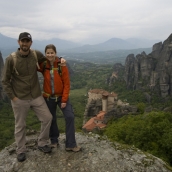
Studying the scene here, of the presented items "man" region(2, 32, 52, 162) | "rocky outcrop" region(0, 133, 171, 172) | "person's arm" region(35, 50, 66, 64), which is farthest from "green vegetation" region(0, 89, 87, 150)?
"person's arm" region(35, 50, 66, 64)

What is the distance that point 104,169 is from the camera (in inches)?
251

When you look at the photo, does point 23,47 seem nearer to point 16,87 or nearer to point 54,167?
point 16,87

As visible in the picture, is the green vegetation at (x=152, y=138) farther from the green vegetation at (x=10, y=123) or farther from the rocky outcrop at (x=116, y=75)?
the rocky outcrop at (x=116, y=75)

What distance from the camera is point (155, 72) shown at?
7612 centimetres

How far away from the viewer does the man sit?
6.22m

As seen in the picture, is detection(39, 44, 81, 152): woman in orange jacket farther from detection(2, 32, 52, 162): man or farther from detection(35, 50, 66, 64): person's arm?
detection(2, 32, 52, 162): man

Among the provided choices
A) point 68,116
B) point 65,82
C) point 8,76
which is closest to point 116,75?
point 68,116

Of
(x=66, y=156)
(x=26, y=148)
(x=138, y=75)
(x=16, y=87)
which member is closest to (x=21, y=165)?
(x=26, y=148)

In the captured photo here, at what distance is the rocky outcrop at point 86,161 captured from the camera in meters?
6.42

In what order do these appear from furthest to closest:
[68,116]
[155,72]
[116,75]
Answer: [116,75]
[155,72]
[68,116]

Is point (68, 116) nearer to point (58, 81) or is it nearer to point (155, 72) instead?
point (58, 81)

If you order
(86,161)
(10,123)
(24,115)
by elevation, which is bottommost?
(10,123)

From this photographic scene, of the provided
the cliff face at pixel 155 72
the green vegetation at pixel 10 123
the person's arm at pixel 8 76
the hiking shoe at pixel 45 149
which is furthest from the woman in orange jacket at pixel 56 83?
the cliff face at pixel 155 72

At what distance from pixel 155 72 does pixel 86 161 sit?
74.0m
